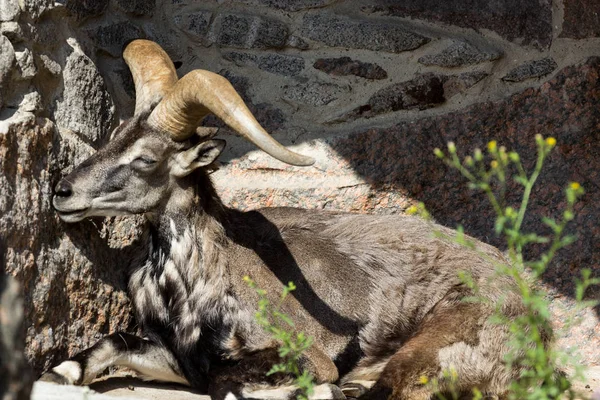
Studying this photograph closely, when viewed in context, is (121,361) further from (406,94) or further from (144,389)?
(406,94)

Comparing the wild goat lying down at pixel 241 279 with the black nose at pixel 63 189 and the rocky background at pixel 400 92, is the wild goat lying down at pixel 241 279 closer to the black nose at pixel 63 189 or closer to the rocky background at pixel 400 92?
the black nose at pixel 63 189

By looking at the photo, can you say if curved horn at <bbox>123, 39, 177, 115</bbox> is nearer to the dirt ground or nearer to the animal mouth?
the animal mouth

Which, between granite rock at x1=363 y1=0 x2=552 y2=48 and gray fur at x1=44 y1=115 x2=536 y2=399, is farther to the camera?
granite rock at x1=363 y1=0 x2=552 y2=48

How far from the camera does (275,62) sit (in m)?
6.32

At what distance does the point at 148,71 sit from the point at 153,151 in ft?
1.96

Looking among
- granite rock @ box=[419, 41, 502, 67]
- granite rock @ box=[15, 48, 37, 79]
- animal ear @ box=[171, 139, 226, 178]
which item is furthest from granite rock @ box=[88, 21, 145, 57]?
granite rock @ box=[419, 41, 502, 67]

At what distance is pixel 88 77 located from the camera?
17.9 ft

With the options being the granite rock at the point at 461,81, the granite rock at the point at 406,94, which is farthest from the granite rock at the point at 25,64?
the granite rock at the point at 461,81

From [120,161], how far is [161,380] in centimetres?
128

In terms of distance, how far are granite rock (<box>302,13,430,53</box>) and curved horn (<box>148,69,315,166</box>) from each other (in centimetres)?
139

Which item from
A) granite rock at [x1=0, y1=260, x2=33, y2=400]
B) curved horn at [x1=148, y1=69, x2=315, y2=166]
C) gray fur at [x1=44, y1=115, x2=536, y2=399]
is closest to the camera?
granite rock at [x1=0, y1=260, x2=33, y2=400]

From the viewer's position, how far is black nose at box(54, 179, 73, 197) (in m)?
4.96

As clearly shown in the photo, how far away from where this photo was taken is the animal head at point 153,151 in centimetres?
495

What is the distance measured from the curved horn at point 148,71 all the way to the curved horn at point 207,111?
167 mm
